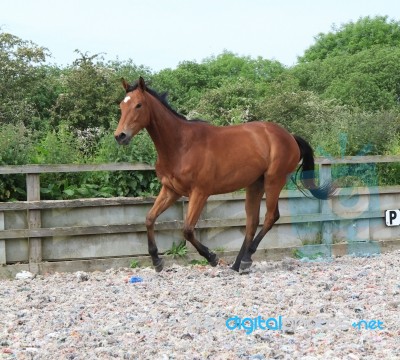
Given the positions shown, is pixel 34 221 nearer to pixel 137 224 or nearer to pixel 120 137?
pixel 137 224

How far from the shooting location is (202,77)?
145 feet

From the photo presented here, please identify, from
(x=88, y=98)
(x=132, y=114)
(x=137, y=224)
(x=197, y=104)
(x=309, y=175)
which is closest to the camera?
(x=132, y=114)

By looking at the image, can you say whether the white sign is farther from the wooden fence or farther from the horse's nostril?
the horse's nostril

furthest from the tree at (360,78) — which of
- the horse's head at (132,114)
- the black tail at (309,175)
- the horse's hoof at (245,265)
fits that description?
the horse's head at (132,114)

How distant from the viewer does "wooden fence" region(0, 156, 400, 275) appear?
7945 millimetres

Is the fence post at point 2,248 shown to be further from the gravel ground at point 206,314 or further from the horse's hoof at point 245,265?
the horse's hoof at point 245,265

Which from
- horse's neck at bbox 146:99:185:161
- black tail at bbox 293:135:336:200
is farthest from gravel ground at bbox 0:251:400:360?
horse's neck at bbox 146:99:185:161

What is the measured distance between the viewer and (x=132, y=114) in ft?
23.4

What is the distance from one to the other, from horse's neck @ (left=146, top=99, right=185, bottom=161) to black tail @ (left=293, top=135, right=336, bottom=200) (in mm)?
1728

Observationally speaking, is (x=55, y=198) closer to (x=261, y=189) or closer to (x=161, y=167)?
(x=161, y=167)

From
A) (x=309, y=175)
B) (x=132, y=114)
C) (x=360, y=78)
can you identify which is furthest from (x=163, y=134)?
(x=360, y=78)

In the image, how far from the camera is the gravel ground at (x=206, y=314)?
450 cm

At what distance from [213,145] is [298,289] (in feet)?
6.56

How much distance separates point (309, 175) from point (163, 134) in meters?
2.09
